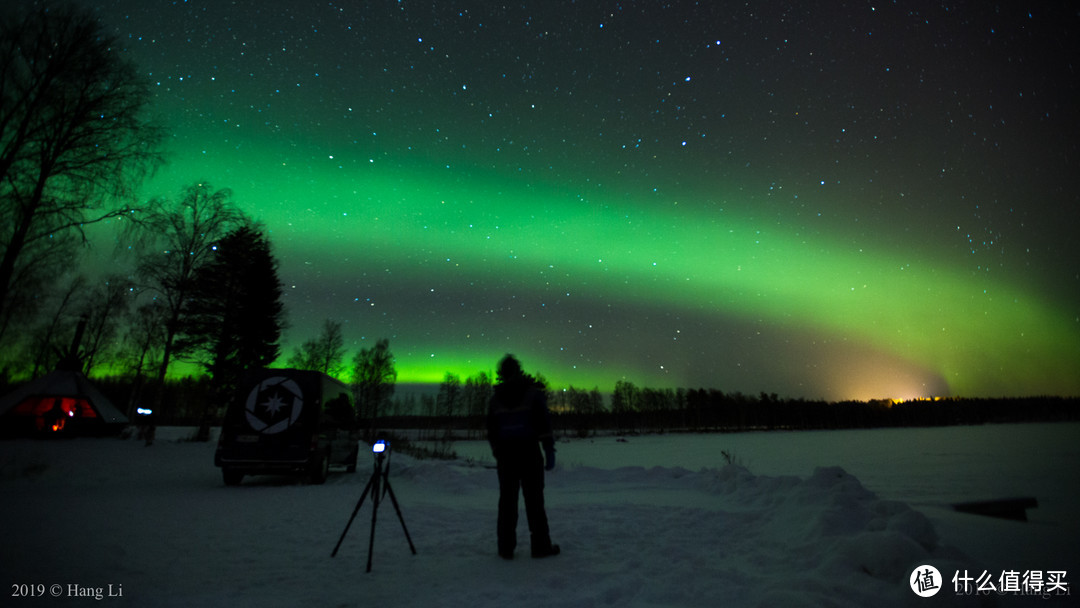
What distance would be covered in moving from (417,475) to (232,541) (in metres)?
7.78

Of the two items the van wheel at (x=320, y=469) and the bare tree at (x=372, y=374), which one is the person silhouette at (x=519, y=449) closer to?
the van wheel at (x=320, y=469)

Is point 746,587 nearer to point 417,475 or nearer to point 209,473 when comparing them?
point 417,475

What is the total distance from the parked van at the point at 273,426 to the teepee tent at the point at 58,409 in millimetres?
17319

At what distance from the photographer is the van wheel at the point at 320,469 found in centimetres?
1145

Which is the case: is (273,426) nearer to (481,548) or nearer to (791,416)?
(481,548)

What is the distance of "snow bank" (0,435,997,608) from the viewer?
372 centimetres

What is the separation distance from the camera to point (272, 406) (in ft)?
36.3

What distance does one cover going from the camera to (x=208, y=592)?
12.5 feet

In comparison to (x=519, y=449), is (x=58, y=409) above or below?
below

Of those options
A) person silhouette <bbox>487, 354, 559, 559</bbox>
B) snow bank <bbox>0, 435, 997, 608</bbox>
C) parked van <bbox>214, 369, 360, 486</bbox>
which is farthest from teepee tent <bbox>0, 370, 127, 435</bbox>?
person silhouette <bbox>487, 354, 559, 559</bbox>

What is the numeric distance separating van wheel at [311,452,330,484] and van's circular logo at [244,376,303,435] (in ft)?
4.00

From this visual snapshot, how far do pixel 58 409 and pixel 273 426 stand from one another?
63.3 ft

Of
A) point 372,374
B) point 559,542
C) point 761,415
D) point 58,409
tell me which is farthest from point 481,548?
point 761,415

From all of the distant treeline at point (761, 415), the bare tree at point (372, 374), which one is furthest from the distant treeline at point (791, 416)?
the bare tree at point (372, 374)
